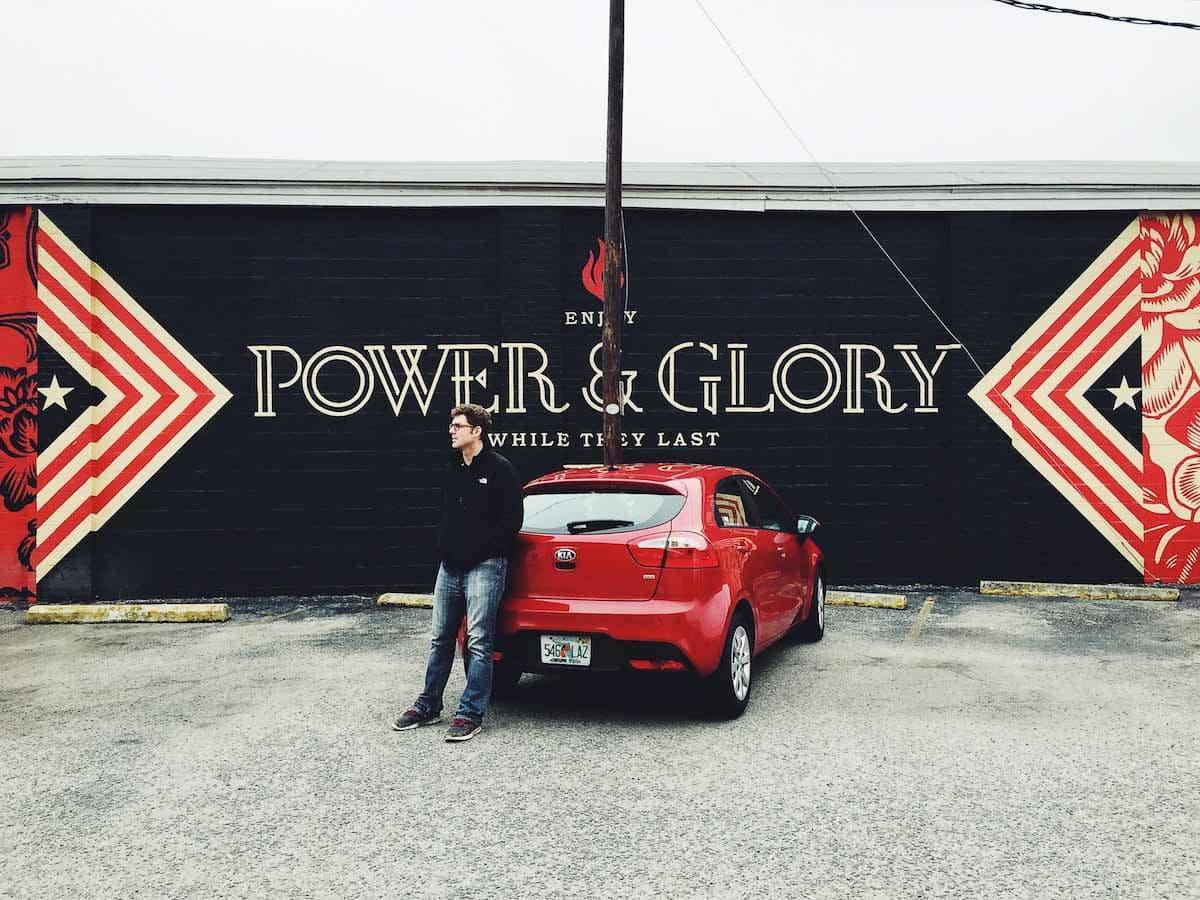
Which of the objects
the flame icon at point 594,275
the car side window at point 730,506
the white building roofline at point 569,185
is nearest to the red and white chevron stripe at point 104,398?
the white building roofline at point 569,185

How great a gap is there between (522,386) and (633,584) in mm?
6147

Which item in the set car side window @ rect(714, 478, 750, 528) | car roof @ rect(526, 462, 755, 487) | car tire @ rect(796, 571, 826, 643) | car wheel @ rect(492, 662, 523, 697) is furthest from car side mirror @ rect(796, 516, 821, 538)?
car wheel @ rect(492, 662, 523, 697)

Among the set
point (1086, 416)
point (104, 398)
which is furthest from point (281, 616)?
point (1086, 416)

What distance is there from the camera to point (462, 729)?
Result: 5652mm

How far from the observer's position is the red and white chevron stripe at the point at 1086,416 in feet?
38.3

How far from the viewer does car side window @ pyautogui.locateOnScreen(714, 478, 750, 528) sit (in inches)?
257

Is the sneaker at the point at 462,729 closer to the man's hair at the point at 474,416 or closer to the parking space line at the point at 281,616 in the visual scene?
the man's hair at the point at 474,416

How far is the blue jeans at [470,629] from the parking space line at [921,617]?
4.47 m

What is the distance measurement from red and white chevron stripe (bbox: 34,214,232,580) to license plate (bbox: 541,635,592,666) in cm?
714

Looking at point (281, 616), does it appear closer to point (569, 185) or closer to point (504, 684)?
point (504, 684)

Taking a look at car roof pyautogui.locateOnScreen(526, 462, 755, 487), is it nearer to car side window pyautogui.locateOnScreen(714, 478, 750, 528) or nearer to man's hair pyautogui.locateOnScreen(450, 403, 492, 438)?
car side window pyautogui.locateOnScreen(714, 478, 750, 528)

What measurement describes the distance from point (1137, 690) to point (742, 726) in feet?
9.73

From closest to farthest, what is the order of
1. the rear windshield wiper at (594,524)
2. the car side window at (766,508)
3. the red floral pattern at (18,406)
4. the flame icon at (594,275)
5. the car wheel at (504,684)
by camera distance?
the rear windshield wiper at (594,524) → the car wheel at (504,684) → the car side window at (766,508) → the red floral pattern at (18,406) → the flame icon at (594,275)

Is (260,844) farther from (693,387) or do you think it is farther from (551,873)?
(693,387)
